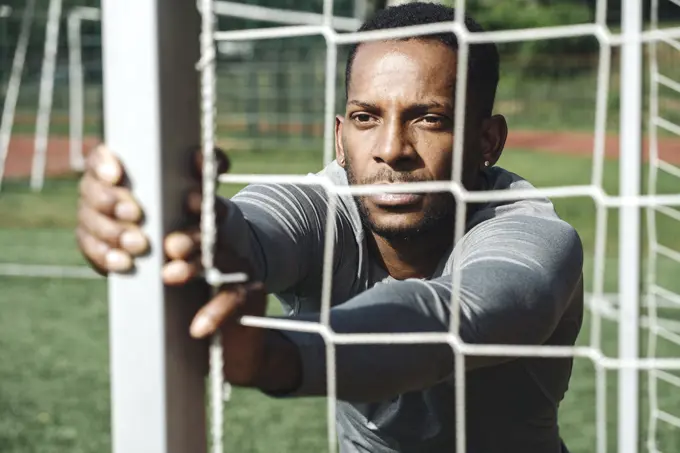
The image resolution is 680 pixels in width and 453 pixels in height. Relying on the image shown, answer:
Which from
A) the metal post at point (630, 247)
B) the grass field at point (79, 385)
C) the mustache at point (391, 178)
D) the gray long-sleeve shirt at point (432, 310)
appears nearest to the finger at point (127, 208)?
the gray long-sleeve shirt at point (432, 310)

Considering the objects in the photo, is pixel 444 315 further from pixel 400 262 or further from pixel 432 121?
pixel 400 262

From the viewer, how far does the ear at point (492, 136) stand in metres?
2.14

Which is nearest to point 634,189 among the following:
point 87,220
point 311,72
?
point 87,220

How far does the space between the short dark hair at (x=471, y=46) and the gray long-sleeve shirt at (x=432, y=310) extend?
6.8 inches

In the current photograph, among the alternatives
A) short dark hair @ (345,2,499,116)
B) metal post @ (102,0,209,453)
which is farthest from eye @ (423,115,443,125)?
metal post @ (102,0,209,453)

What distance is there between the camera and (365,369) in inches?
52.0

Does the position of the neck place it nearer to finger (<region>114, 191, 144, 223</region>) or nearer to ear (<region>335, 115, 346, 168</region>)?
ear (<region>335, 115, 346, 168</region>)

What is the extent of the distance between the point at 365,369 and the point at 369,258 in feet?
2.58

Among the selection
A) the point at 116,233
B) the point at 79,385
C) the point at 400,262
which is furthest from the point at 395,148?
the point at 79,385

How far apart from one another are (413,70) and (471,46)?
0.79ft

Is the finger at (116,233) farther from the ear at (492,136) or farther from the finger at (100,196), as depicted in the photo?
the ear at (492,136)

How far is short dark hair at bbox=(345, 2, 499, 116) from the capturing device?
6.75ft

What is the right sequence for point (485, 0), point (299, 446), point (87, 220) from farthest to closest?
point (485, 0), point (299, 446), point (87, 220)

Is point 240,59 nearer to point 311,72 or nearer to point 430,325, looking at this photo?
point 311,72
